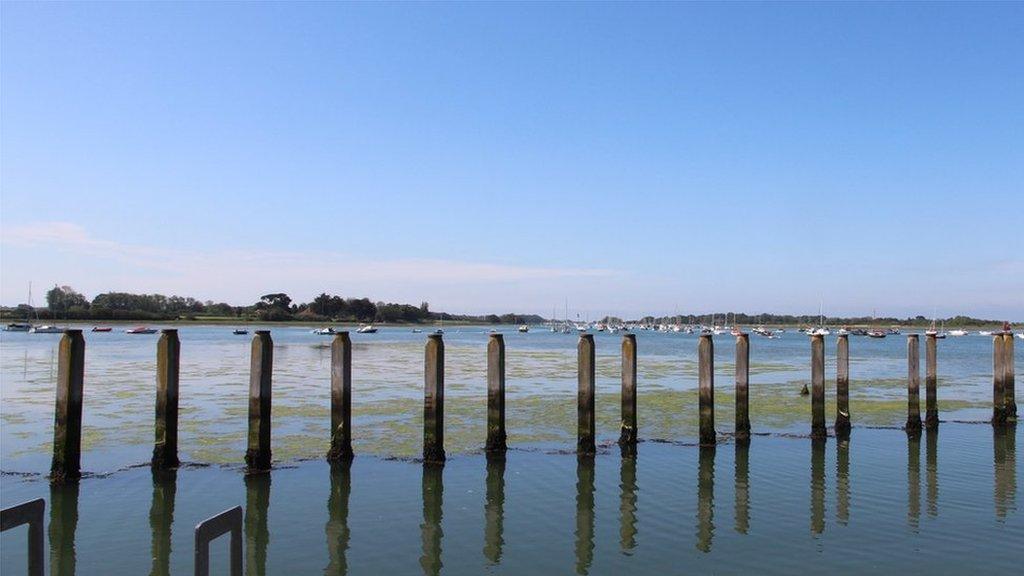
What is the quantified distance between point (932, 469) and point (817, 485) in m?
3.42

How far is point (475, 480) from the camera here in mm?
15242

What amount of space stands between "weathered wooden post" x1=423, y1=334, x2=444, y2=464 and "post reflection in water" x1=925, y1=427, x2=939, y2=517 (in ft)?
29.9

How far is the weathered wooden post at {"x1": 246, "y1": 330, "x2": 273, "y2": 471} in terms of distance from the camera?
Result: 15094 millimetres

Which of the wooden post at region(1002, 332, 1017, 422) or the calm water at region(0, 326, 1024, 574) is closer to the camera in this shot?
the calm water at region(0, 326, 1024, 574)

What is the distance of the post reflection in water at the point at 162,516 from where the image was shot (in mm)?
10742

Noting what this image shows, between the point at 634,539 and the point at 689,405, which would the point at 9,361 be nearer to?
the point at 689,405

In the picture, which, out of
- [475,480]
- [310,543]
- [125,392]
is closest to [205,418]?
[125,392]

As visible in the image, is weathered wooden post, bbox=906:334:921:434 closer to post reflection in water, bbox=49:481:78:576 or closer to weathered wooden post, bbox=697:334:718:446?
weathered wooden post, bbox=697:334:718:446

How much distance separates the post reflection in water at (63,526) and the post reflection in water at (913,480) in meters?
12.6

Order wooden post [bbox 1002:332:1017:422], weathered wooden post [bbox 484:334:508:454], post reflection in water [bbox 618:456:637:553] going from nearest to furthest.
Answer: post reflection in water [bbox 618:456:637:553], weathered wooden post [bbox 484:334:508:454], wooden post [bbox 1002:332:1017:422]

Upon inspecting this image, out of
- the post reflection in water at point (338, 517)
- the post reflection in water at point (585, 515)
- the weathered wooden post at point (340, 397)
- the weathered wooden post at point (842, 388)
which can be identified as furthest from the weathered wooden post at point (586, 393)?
the weathered wooden post at point (842, 388)

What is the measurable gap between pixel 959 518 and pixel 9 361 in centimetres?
5533

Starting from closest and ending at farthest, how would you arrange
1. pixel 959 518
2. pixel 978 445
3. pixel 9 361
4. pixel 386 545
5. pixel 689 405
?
1. pixel 386 545
2. pixel 959 518
3. pixel 978 445
4. pixel 689 405
5. pixel 9 361

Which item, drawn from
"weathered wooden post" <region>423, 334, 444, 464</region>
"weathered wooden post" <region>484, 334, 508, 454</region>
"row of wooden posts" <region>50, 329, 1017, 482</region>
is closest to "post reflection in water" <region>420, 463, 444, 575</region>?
"weathered wooden post" <region>423, 334, 444, 464</region>
